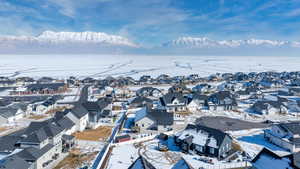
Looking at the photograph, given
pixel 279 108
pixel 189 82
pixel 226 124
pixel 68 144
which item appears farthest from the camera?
pixel 189 82

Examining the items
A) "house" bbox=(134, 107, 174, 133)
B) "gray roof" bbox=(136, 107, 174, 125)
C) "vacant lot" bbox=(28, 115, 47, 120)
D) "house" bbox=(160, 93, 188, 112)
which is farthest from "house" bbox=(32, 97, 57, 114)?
"house" bbox=(160, 93, 188, 112)

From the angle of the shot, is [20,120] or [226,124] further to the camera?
[20,120]

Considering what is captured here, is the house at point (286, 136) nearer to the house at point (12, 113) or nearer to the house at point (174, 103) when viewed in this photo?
the house at point (174, 103)

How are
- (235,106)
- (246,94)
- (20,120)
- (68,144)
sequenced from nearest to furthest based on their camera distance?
(68,144), (20,120), (235,106), (246,94)

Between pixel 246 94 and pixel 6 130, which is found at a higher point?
pixel 246 94

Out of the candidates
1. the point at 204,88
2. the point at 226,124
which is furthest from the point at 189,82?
the point at 226,124

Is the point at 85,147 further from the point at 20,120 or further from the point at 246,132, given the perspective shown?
the point at 246,132
